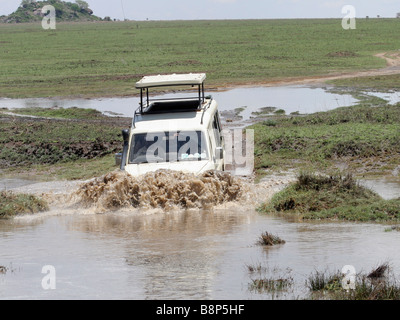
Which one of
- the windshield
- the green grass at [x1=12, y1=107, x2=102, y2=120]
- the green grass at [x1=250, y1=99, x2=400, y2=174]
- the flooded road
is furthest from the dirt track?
the windshield

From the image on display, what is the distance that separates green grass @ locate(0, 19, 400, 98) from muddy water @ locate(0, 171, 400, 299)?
1008 inches

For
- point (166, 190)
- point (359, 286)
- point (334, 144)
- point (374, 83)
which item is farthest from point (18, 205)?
point (374, 83)

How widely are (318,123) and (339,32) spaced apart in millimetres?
59845

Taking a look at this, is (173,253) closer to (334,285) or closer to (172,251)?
(172,251)

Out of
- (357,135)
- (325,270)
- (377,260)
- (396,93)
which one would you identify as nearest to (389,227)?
(377,260)

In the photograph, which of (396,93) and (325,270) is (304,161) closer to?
(325,270)

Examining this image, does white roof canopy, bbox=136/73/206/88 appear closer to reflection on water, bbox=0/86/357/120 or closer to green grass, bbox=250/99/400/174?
green grass, bbox=250/99/400/174

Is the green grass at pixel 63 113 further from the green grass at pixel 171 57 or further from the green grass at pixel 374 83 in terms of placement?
the green grass at pixel 374 83

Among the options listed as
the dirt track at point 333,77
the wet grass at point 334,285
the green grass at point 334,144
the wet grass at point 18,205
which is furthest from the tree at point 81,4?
the wet grass at point 334,285

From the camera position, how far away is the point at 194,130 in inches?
558

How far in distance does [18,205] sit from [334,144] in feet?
29.9

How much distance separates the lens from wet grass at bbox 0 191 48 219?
14.1 metres

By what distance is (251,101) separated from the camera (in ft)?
110

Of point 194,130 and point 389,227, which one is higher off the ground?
point 194,130
